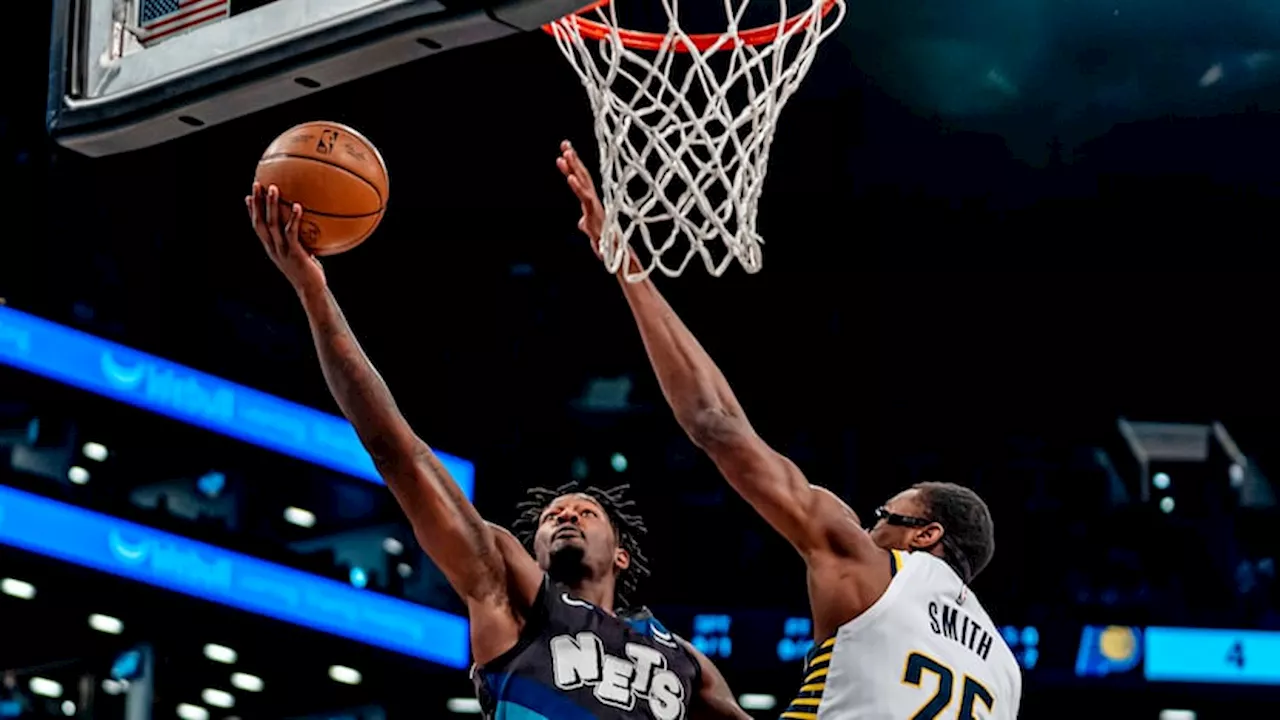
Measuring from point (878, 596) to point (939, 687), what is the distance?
0.21m

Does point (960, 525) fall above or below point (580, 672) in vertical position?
above

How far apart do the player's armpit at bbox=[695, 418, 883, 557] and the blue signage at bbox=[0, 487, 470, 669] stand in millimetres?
5084

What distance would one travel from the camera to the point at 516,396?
10.9m

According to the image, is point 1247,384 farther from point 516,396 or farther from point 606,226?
point 606,226

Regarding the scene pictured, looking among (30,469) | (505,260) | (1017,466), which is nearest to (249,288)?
(505,260)

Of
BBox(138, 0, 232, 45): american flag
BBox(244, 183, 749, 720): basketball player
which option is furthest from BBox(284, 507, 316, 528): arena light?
BBox(138, 0, 232, 45): american flag

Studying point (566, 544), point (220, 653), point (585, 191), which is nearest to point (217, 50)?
point (585, 191)

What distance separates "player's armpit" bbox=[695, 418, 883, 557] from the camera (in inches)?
159

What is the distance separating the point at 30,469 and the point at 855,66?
167 inches

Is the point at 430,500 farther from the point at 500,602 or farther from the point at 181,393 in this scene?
the point at 181,393

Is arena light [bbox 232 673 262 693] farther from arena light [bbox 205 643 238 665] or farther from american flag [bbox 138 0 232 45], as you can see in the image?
american flag [bbox 138 0 232 45]

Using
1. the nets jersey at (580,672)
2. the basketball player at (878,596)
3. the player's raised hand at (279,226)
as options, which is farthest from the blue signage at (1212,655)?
the player's raised hand at (279,226)

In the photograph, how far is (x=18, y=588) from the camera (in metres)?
8.70

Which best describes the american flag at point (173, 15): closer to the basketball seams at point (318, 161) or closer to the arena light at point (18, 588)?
the basketball seams at point (318, 161)
